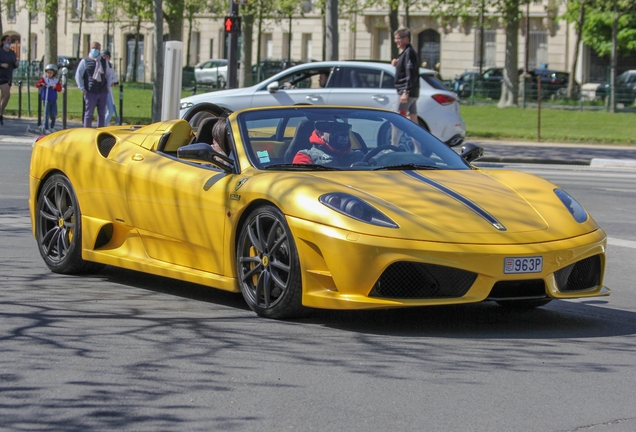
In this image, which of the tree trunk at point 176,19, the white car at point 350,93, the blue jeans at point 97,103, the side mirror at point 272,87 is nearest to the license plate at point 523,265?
the white car at point 350,93

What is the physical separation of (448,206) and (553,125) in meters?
27.2

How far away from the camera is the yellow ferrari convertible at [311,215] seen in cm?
578

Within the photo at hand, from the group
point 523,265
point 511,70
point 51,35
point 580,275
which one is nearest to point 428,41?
point 511,70

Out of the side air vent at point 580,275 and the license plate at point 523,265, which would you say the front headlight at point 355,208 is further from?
the side air vent at point 580,275

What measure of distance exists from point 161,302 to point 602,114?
104 feet

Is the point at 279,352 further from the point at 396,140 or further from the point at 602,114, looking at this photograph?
the point at 602,114

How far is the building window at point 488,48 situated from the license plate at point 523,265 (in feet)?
198

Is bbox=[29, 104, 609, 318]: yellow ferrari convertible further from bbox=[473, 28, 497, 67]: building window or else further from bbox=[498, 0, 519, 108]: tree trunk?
bbox=[473, 28, 497, 67]: building window

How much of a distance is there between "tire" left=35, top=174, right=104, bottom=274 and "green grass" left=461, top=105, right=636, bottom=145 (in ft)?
65.4

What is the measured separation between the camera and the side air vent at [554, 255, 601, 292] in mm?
6082

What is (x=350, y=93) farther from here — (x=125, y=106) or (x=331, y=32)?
(x=125, y=106)

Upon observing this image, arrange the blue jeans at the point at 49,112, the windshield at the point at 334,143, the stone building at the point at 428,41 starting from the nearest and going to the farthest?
the windshield at the point at 334,143 < the blue jeans at the point at 49,112 < the stone building at the point at 428,41

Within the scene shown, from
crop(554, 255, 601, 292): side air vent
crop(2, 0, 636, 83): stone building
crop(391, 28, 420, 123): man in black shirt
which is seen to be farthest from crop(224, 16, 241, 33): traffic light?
crop(2, 0, 636, 83): stone building

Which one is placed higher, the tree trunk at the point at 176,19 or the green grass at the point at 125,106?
the tree trunk at the point at 176,19
